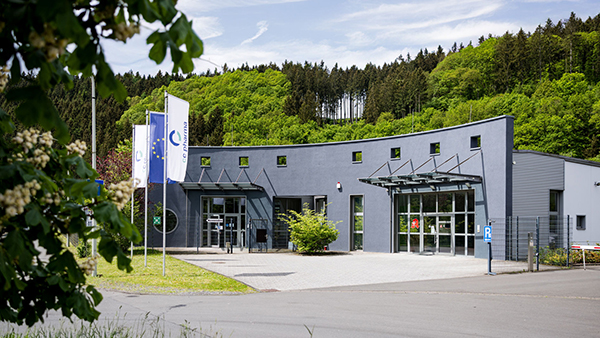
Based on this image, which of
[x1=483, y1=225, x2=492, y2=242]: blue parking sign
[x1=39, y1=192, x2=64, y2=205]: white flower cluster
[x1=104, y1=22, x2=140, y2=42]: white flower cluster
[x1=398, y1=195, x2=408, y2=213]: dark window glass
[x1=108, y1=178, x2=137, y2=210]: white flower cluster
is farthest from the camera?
[x1=398, y1=195, x2=408, y2=213]: dark window glass

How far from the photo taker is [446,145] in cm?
2475

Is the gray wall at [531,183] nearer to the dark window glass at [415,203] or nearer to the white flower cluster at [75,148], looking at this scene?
the dark window glass at [415,203]

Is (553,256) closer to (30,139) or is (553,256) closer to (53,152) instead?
(53,152)

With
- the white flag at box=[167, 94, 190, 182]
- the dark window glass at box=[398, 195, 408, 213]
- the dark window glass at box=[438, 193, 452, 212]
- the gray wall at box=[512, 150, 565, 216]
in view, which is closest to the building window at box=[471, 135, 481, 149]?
the gray wall at box=[512, 150, 565, 216]

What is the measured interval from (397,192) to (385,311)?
690 inches

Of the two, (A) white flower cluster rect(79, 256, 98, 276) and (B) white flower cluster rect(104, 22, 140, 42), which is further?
(A) white flower cluster rect(79, 256, 98, 276)

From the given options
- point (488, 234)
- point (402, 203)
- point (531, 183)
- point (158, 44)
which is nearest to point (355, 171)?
point (402, 203)

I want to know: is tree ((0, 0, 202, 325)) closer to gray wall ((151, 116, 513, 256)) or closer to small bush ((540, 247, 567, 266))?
small bush ((540, 247, 567, 266))

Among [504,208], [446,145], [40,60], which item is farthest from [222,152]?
[40,60]

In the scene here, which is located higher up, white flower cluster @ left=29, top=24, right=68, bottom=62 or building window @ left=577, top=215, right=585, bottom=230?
white flower cluster @ left=29, top=24, right=68, bottom=62

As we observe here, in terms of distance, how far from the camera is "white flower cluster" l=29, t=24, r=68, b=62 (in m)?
1.90

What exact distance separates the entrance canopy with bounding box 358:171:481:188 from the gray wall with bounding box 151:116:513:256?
17.6 inches

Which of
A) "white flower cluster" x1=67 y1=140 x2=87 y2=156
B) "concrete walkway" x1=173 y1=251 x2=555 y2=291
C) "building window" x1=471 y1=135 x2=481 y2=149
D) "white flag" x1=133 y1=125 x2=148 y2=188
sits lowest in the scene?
"concrete walkway" x1=173 y1=251 x2=555 y2=291

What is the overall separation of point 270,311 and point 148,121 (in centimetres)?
972
